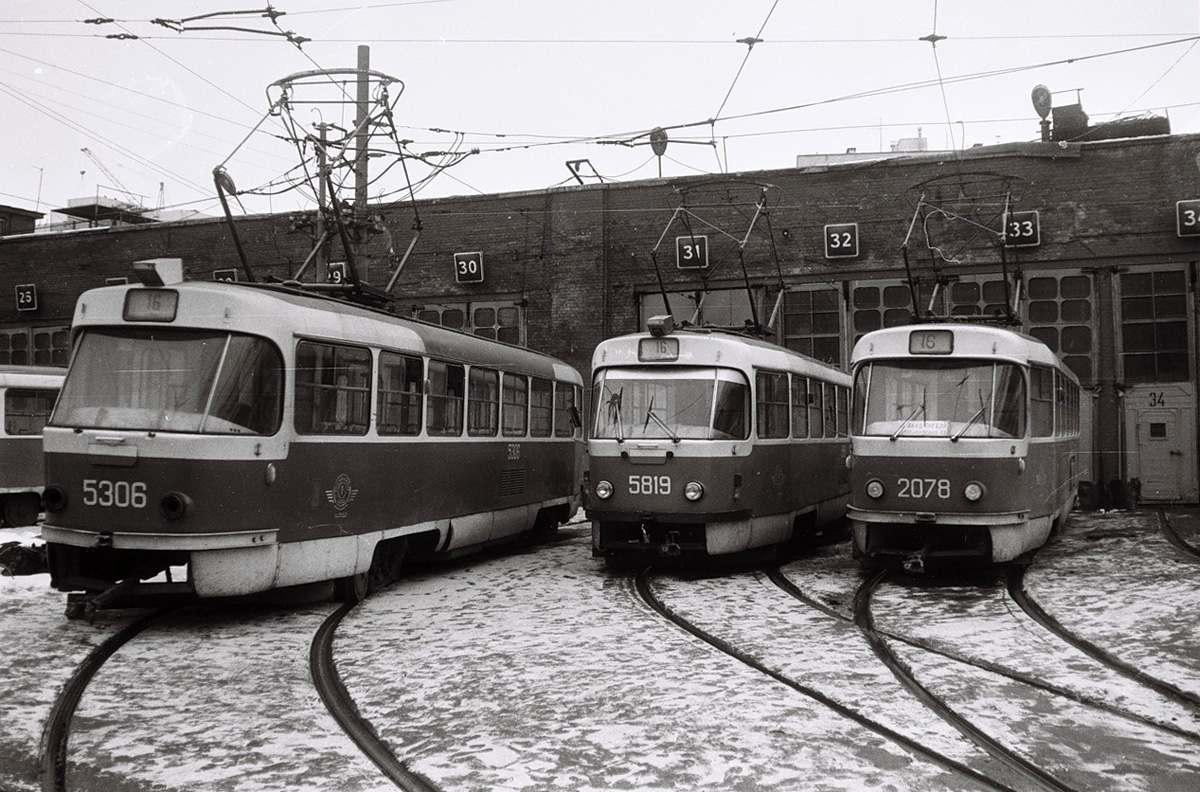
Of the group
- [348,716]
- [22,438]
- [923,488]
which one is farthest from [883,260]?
[348,716]

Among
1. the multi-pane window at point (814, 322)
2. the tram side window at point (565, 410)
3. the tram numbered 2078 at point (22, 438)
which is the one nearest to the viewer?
the tram side window at point (565, 410)

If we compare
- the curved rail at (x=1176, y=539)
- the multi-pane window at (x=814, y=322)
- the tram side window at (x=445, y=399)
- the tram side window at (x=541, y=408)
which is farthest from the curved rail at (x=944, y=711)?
the multi-pane window at (x=814, y=322)

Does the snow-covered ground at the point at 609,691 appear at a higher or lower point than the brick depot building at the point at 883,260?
lower

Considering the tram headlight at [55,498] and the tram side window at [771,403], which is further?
the tram side window at [771,403]

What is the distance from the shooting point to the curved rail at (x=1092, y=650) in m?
6.55

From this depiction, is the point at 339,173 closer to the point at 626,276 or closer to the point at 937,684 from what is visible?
the point at 626,276

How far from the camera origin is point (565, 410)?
15.9 metres

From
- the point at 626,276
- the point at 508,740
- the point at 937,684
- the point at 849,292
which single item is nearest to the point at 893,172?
the point at 849,292

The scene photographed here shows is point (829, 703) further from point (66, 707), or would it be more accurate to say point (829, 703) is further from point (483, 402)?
point (483, 402)

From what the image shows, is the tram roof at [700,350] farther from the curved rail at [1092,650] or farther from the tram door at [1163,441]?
the tram door at [1163,441]

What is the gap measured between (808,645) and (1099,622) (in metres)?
2.58

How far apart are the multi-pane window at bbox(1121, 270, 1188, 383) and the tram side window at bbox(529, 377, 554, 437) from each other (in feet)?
35.1

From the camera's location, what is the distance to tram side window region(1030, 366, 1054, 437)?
37.0 ft

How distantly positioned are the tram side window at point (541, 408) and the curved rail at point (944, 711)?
232 inches
